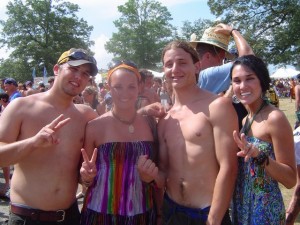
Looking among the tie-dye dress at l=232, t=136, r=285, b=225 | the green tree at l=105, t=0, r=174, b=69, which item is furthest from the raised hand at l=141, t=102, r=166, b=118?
the green tree at l=105, t=0, r=174, b=69

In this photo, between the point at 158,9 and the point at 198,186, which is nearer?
the point at 198,186

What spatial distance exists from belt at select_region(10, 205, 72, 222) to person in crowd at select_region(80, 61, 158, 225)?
19cm

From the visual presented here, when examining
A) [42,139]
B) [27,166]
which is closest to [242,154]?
[42,139]

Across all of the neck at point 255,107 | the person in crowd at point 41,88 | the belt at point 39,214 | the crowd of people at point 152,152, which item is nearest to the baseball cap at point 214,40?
the crowd of people at point 152,152

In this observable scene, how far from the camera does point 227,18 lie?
104 ft

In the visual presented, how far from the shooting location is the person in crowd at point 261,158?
2506 mm

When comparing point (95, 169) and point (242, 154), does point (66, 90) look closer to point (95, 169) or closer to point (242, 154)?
point (95, 169)

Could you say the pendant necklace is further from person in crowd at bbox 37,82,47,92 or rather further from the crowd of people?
person in crowd at bbox 37,82,47,92

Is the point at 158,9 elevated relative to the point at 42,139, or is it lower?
elevated

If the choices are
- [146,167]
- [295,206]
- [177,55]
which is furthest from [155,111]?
[295,206]

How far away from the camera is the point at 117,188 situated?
2.74m

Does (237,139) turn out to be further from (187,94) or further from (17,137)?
(17,137)

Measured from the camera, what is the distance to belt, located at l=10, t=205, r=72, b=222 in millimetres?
2715

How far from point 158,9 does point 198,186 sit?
60112mm
